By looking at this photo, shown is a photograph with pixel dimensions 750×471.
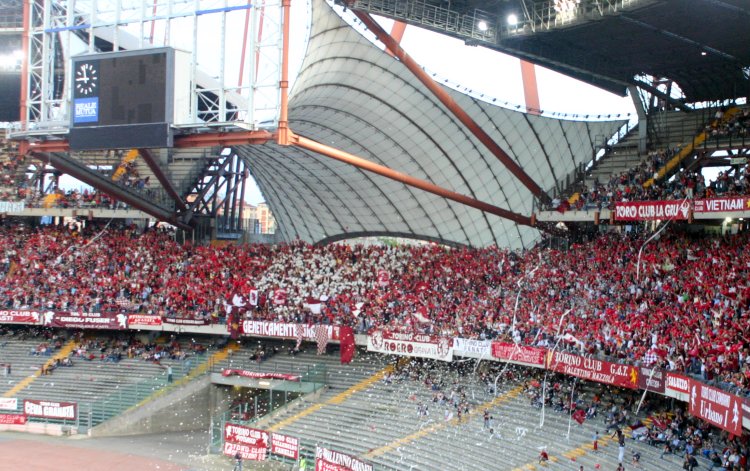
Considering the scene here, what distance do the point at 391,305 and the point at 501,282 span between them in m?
5.01

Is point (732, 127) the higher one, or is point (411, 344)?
point (732, 127)

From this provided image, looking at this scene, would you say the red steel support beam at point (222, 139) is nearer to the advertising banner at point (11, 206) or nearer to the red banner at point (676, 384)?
the red banner at point (676, 384)

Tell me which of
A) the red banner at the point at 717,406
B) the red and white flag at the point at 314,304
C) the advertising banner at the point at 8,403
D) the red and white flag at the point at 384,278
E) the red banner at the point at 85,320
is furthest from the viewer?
the red banner at the point at 85,320

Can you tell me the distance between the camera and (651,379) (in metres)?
26.7

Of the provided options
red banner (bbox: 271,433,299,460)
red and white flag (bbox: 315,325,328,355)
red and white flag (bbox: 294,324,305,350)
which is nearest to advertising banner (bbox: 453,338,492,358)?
red and white flag (bbox: 315,325,328,355)

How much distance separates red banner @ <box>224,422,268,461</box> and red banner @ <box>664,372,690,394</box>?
47.1 ft

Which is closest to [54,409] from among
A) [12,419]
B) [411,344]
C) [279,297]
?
[12,419]

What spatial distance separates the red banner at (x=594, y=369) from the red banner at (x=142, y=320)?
19.8m

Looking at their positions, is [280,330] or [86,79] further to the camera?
[280,330]

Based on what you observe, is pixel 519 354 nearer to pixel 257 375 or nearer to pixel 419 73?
pixel 419 73

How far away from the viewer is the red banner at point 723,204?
97.0 ft

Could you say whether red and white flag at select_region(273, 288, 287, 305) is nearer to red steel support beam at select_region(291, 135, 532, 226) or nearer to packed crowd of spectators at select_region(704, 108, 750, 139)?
red steel support beam at select_region(291, 135, 532, 226)

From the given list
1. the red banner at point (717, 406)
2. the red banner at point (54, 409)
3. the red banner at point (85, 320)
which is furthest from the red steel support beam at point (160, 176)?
the red banner at point (717, 406)

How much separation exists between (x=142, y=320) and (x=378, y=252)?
12.0m
